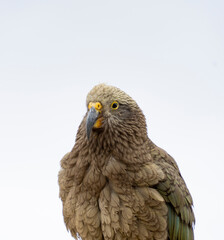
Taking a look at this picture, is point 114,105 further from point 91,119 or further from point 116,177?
point 116,177

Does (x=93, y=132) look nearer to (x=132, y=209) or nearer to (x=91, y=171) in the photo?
(x=91, y=171)

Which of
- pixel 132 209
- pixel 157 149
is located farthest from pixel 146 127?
pixel 132 209

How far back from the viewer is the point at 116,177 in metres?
4.67

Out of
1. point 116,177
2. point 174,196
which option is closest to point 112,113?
point 116,177

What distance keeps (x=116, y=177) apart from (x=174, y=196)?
0.93 m

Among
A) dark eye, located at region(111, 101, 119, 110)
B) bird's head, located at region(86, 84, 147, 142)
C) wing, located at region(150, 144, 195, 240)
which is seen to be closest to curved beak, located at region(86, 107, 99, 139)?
bird's head, located at region(86, 84, 147, 142)

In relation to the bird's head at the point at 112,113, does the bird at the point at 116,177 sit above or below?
below

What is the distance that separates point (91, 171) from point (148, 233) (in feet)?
3.50

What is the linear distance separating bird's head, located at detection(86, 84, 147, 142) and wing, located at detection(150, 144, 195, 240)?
0.56 meters

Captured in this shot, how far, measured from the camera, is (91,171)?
4738mm

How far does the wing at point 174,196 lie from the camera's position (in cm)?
499

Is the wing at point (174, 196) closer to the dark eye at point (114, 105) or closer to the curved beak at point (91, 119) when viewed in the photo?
the dark eye at point (114, 105)

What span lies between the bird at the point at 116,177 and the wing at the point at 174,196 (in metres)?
0.03

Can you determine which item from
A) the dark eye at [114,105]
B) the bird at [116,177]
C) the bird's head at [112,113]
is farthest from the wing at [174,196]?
the dark eye at [114,105]
